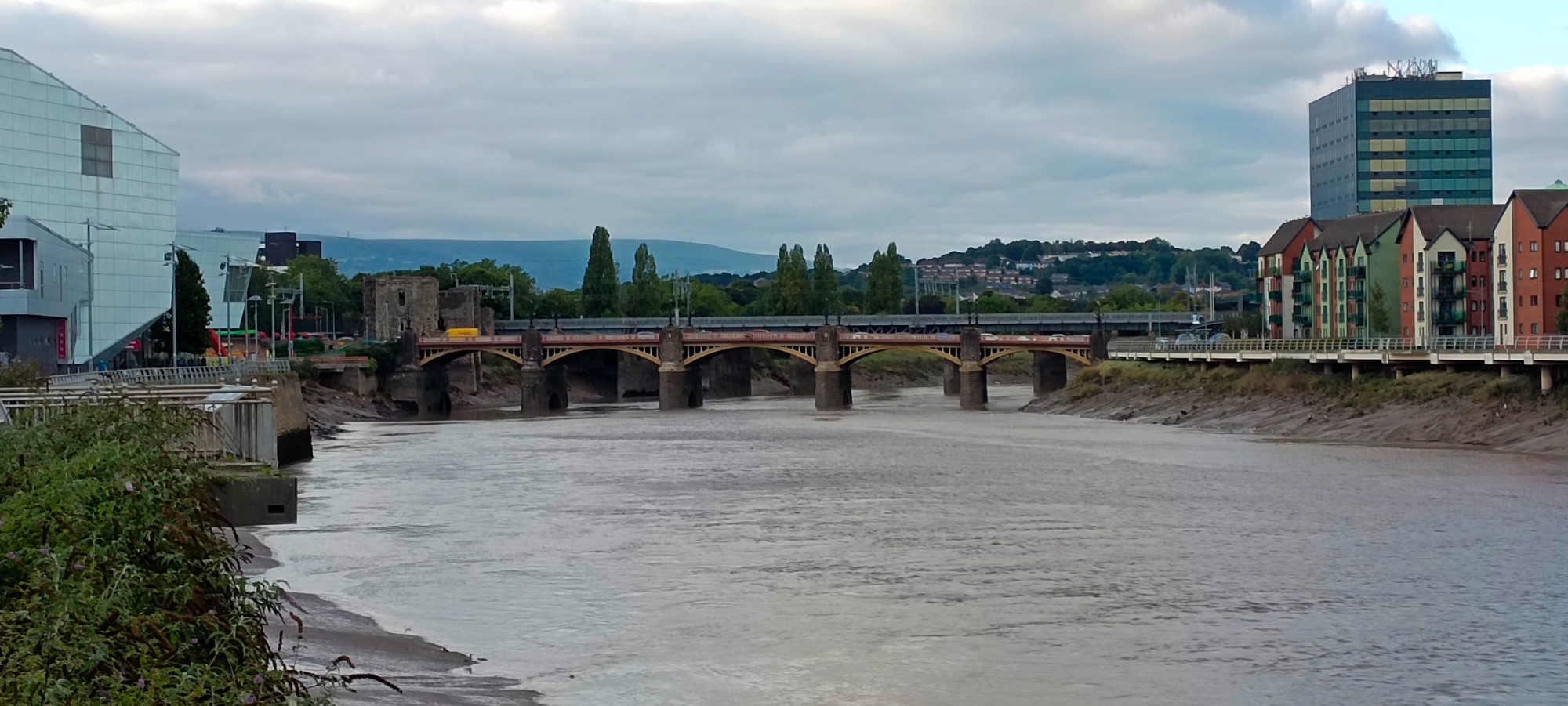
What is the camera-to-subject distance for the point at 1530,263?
95062 mm

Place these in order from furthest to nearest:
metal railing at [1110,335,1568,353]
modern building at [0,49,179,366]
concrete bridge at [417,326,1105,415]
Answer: concrete bridge at [417,326,1105,415], modern building at [0,49,179,366], metal railing at [1110,335,1568,353]

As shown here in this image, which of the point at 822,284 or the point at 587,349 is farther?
the point at 822,284

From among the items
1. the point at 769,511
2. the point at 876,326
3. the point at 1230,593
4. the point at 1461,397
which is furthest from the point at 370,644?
the point at 876,326

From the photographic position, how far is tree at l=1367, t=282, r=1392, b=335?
10806 cm

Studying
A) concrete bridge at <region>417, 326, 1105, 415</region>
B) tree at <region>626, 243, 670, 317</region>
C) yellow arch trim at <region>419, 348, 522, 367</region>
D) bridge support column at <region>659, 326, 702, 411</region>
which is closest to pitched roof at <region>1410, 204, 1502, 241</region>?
concrete bridge at <region>417, 326, 1105, 415</region>

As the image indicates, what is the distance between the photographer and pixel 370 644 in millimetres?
23484

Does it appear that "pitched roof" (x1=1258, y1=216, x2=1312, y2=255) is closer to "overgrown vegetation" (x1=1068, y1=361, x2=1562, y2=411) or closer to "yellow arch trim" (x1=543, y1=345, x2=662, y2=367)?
"overgrown vegetation" (x1=1068, y1=361, x2=1562, y2=411)

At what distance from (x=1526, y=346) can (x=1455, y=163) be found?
110m

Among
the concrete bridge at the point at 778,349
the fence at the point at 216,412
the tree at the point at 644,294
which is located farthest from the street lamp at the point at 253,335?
the fence at the point at 216,412

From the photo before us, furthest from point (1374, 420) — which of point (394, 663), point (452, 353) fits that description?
point (452, 353)

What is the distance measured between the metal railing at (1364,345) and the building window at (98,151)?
2340 inches

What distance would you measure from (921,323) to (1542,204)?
6998 cm

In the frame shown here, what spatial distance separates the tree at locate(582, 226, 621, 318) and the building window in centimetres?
9803

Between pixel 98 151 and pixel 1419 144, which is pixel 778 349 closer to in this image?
pixel 98 151
